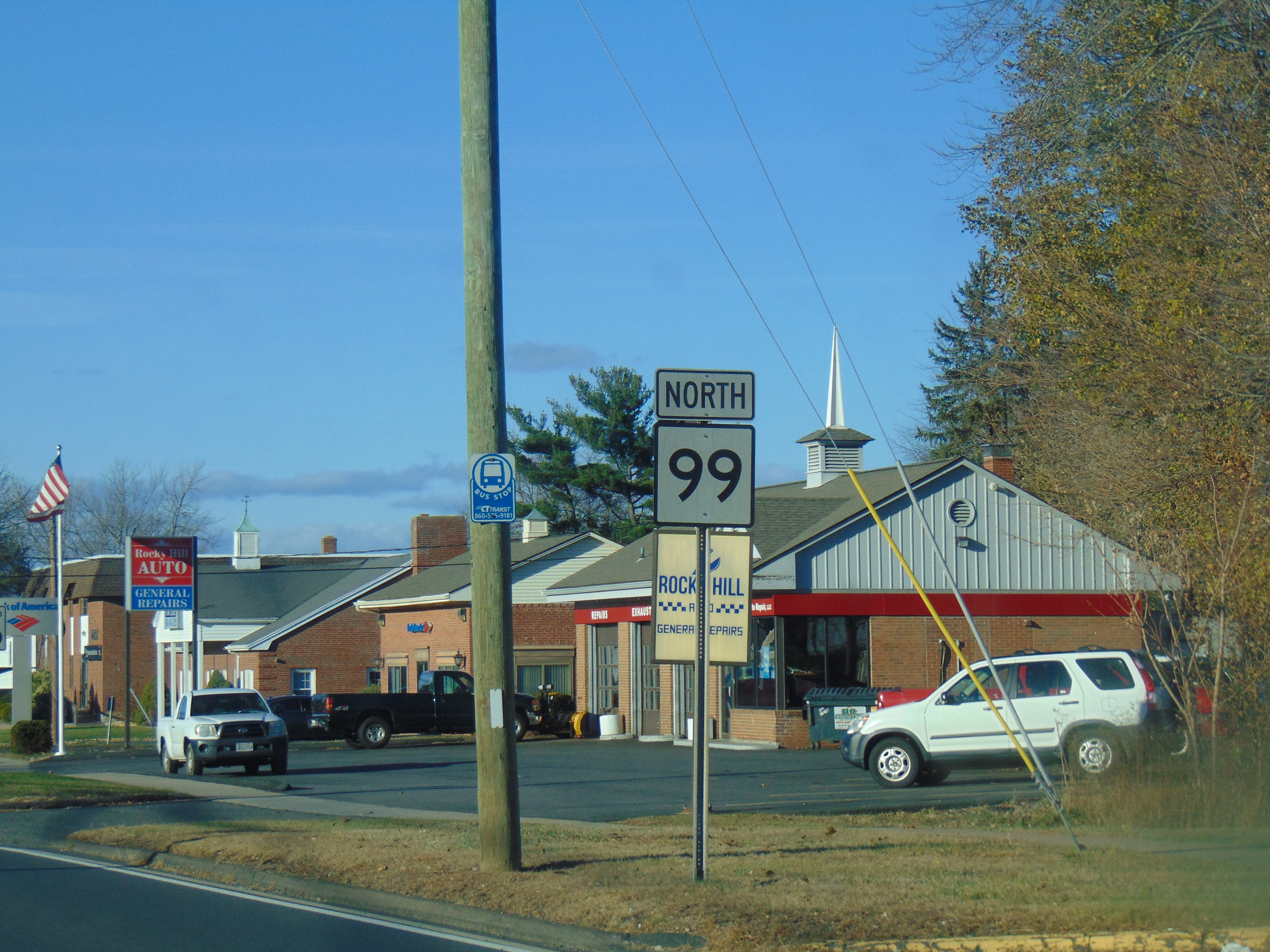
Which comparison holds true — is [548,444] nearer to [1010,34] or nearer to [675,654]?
[1010,34]

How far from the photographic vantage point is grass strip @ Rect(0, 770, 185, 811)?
1930 cm

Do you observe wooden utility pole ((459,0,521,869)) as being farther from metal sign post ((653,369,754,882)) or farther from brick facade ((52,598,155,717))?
brick facade ((52,598,155,717))

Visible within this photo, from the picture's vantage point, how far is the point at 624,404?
213 feet

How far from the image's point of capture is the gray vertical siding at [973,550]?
30797mm

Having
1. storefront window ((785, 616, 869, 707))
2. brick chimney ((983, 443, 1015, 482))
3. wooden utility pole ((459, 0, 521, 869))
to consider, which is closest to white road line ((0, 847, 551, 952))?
wooden utility pole ((459, 0, 521, 869))

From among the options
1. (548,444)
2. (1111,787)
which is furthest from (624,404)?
(1111,787)

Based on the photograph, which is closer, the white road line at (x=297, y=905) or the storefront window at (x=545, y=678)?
the white road line at (x=297, y=905)

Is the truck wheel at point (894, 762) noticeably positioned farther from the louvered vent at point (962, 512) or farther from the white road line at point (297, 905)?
the louvered vent at point (962, 512)

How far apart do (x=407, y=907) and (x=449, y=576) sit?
37.9m

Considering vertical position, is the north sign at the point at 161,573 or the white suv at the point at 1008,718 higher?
the north sign at the point at 161,573

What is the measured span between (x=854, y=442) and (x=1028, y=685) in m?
16.7

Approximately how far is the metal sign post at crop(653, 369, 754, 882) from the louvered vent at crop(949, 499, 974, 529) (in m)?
22.4

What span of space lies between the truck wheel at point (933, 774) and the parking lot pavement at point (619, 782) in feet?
0.59

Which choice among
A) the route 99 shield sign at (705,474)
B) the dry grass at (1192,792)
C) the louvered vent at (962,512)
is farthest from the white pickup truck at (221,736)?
the route 99 shield sign at (705,474)
